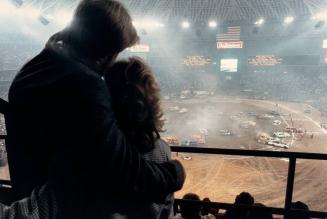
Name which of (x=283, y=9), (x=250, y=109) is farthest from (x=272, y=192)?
(x=283, y=9)

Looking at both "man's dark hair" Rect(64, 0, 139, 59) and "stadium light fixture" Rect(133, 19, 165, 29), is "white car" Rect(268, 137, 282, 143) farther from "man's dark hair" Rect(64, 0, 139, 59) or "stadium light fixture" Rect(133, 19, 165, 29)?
"man's dark hair" Rect(64, 0, 139, 59)

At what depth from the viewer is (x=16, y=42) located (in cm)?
2092

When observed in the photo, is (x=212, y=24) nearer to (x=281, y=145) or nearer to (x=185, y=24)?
(x=185, y=24)

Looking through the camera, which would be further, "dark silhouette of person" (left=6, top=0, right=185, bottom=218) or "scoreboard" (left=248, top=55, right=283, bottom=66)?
"scoreboard" (left=248, top=55, right=283, bottom=66)

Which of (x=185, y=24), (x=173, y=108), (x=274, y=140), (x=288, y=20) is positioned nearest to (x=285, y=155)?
(x=274, y=140)

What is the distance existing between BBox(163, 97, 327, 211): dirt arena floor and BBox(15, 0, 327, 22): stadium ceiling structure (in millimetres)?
6195

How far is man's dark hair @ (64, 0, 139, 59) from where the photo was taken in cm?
59

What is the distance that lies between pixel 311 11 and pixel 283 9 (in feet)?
6.91

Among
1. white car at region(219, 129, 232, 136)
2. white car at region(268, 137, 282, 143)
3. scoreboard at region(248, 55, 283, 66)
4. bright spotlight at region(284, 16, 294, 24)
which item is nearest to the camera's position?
white car at region(268, 137, 282, 143)

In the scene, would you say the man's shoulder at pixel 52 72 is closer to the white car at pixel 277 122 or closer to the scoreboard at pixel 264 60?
the white car at pixel 277 122

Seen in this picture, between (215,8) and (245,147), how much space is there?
27.9ft

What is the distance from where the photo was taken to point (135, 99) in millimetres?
639

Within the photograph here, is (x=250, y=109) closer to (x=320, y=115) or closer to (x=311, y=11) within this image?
(x=320, y=115)

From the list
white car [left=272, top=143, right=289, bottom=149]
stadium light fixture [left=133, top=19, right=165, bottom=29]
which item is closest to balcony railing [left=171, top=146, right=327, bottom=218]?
white car [left=272, top=143, right=289, bottom=149]
